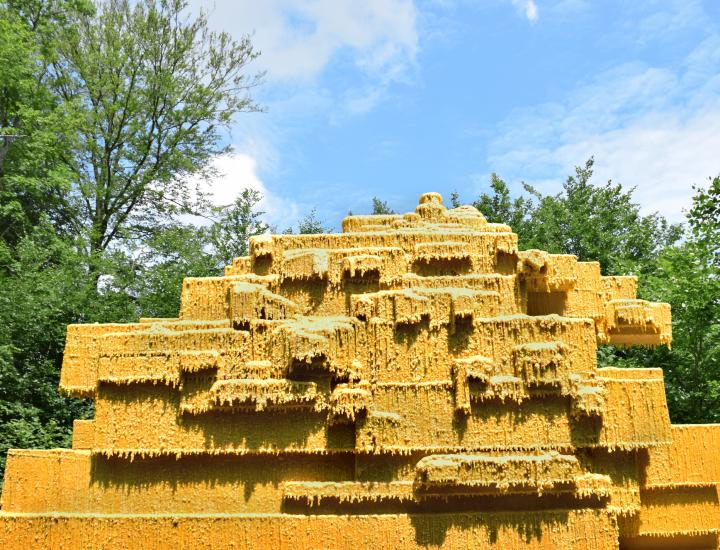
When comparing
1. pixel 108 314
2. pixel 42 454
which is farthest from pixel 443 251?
pixel 108 314

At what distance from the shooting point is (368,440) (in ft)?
22.5

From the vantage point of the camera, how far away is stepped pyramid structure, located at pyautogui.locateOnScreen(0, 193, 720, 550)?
6.64 m

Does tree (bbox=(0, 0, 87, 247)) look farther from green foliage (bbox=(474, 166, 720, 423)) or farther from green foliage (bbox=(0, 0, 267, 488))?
green foliage (bbox=(474, 166, 720, 423))

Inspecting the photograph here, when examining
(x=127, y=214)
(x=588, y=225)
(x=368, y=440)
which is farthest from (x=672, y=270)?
(x=127, y=214)

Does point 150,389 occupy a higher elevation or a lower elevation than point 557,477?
higher

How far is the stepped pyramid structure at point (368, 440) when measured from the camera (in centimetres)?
664

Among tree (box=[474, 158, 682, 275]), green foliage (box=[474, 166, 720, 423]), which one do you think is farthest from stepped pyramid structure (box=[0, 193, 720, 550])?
tree (box=[474, 158, 682, 275])

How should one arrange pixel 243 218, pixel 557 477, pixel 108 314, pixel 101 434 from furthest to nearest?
pixel 243 218, pixel 108 314, pixel 101 434, pixel 557 477

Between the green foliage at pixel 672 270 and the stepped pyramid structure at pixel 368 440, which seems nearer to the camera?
the stepped pyramid structure at pixel 368 440

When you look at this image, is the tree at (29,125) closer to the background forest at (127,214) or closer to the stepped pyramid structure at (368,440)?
the background forest at (127,214)

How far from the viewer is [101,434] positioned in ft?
23.4

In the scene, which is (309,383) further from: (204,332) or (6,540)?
(6,540)

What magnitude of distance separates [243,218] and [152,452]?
46.6 ft

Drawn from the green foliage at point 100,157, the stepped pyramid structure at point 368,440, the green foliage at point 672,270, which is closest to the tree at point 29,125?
the green foliage at point 100,157
